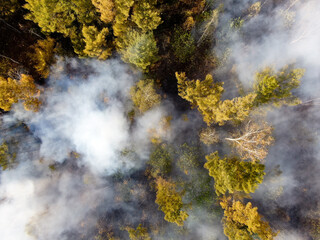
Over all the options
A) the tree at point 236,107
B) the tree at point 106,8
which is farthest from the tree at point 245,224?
the tree at point 106,8

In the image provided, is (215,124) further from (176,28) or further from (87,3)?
(87,3)

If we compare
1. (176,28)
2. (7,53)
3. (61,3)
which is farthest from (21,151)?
(176,28)

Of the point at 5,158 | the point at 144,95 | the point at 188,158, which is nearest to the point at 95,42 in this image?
the point at 144,95

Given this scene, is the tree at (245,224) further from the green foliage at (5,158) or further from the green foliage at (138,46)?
the green foliage at (5,158)

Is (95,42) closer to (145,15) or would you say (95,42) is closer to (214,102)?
(145,15)

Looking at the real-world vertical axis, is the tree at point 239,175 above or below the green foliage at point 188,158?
below

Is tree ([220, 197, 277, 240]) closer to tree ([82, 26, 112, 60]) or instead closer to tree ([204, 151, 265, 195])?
tree ([204, 151, 265, 195])
